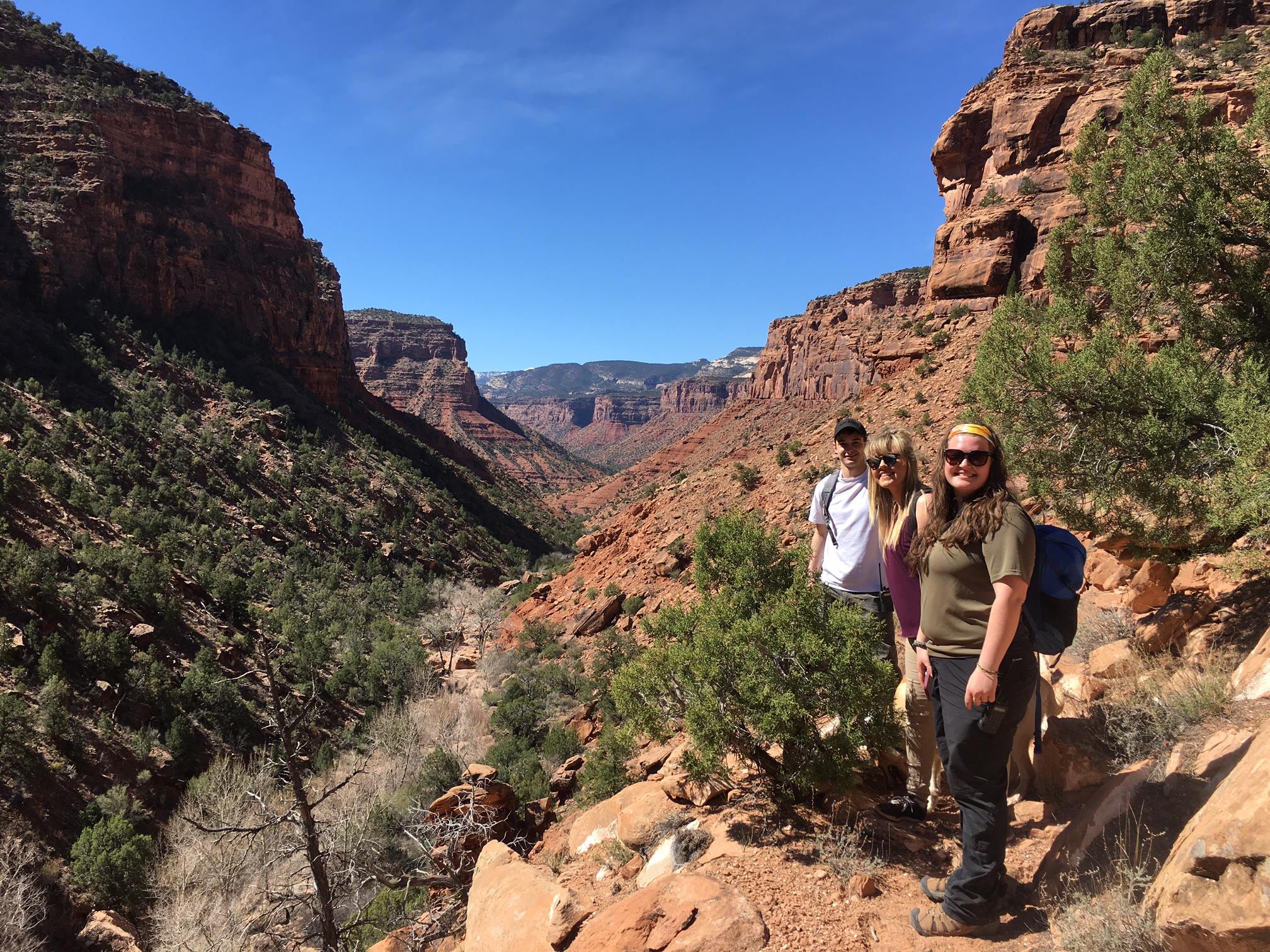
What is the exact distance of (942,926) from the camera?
3.07 meters

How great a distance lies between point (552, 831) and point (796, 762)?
4567 millimetres

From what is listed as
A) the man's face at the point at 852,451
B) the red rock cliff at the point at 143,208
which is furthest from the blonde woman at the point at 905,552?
the red rock cliff at the point at 143,208

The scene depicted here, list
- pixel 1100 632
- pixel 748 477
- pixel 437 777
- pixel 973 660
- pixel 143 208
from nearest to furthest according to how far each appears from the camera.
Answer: pixel 973 660 < pixel 1100 632 < pixel 437 777 < pixel 748 477 < pixel 143 208

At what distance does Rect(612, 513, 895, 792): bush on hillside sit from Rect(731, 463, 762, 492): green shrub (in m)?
17.0

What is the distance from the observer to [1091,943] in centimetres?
270

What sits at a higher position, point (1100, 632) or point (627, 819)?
point (1100, 632)

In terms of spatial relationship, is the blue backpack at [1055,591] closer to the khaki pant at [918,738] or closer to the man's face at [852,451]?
the khaki pant at [918,738]

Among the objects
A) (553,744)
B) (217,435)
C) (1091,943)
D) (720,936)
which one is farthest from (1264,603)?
(217,435)

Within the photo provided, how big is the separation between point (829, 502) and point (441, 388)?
103735mm

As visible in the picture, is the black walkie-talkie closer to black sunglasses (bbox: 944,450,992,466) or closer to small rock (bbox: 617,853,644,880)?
black sunglasses (bbox: 944,450,992,466)

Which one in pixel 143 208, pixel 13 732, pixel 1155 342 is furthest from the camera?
pixel 143 208

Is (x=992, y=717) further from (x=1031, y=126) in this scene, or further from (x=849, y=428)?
(x=1031, y=126)

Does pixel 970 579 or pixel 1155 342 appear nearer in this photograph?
pixel 970 579

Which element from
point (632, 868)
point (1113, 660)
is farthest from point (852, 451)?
point (632, 868)
